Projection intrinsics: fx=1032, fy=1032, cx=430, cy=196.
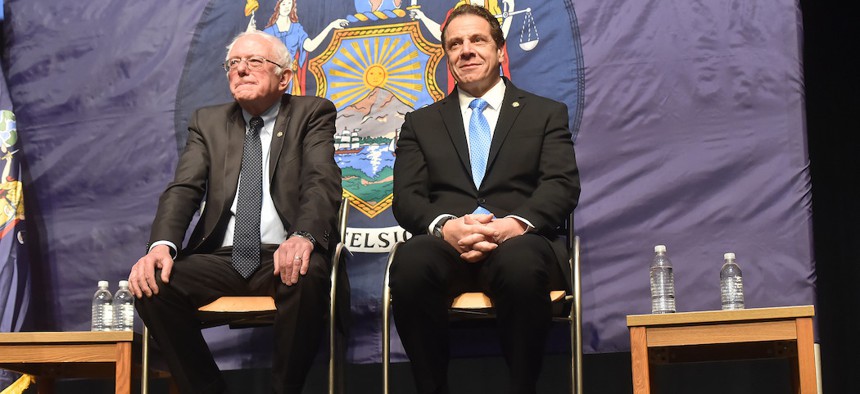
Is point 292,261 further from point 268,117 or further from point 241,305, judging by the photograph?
point 268,117

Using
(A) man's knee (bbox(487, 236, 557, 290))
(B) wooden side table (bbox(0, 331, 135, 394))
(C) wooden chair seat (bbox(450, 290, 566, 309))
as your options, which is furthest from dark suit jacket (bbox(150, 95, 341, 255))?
(A) man's knee (bbox(487, 236, 557, 290))

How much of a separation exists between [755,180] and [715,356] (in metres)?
0.69

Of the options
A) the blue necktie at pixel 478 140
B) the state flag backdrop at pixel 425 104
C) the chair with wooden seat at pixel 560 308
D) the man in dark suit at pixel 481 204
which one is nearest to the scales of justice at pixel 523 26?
the state flag backdrop at pixel 425 104

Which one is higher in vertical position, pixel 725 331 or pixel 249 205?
pixel 249 205

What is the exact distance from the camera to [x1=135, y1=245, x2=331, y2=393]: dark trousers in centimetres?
289

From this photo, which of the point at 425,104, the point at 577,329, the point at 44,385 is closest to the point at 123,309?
the point at 44,385

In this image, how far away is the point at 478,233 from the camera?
291 centimetres

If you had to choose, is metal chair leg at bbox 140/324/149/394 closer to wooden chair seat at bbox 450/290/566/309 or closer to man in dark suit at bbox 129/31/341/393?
man in dark suit at bbox 129/31/341/393

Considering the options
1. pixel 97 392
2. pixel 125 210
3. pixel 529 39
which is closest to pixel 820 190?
pixel 529 39

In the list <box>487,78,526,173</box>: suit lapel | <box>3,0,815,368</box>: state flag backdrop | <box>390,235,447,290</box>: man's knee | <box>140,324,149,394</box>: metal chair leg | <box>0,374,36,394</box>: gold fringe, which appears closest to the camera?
<box>390,235,447,290</box>: man's knee

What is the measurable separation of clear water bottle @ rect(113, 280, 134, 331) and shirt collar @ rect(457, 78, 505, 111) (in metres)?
1.39

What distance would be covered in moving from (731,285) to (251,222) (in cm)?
→ 153

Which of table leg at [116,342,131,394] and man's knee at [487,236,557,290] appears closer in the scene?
man's knee at [487,236,557,290]

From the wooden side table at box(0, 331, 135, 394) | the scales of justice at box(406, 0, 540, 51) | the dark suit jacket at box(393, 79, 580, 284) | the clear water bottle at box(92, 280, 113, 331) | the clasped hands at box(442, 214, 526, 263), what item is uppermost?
the scales of justice at box(406, 0, 540, 51)
